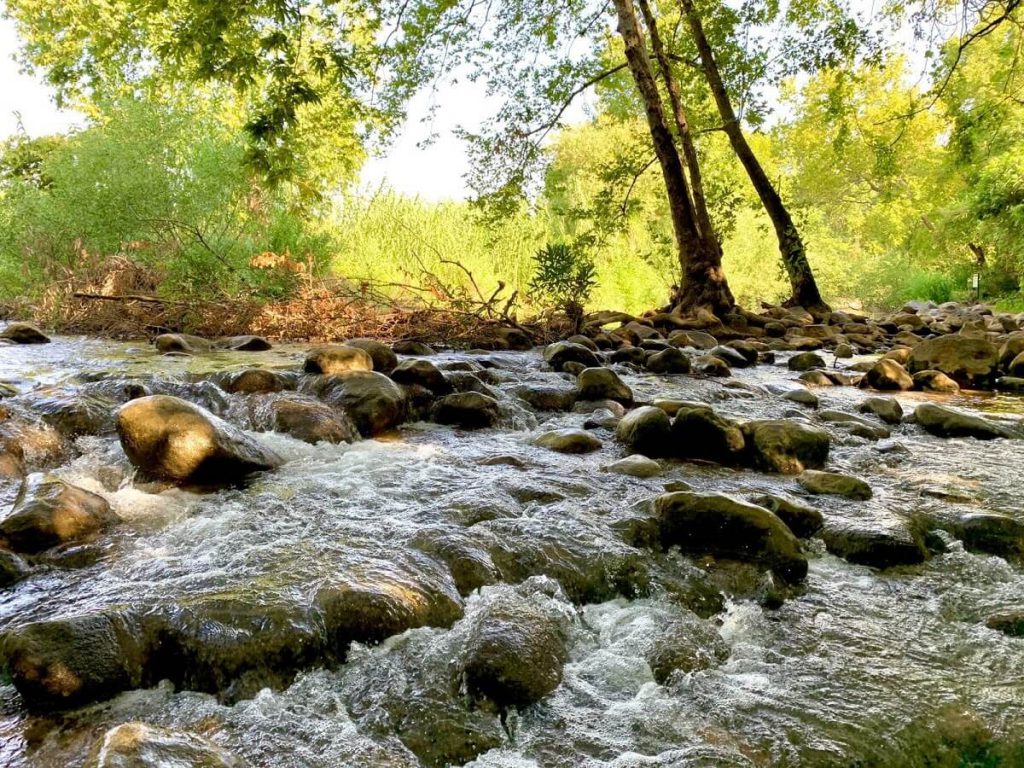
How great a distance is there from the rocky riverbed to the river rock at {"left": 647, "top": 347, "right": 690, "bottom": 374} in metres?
2.50

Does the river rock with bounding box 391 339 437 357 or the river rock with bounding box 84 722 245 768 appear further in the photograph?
the river rock with bounding box 391 339 437 357

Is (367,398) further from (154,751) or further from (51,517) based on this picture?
(154,751)

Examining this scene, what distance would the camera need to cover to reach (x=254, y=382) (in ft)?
15.5

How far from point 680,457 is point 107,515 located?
9.43ft

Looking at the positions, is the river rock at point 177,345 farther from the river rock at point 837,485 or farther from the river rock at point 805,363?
the river rock at point 805,363

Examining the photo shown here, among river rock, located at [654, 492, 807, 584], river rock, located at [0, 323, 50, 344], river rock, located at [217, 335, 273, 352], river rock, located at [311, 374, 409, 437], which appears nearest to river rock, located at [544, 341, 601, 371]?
river rock, located at [311, 374, 409, 437]

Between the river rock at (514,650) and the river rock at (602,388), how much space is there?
126 inches

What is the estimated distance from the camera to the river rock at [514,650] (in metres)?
1.74

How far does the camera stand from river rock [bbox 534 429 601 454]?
4020mm

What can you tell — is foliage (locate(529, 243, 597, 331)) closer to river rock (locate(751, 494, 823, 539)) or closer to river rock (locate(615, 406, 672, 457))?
river rock (locate(615, 406, 672, 457))

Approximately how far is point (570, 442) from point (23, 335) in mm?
6496

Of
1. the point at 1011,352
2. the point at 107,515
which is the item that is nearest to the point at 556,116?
the point at 1011,352

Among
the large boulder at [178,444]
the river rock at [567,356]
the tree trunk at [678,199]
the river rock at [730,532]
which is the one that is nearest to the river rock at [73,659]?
the large boulder at [178,444]

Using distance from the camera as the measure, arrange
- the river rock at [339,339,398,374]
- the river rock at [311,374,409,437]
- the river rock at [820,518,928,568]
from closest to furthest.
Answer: the river rock at [820,518,928,568] < the river rock at [311,374,409,437] < the river rock at [339,339,398,374]
